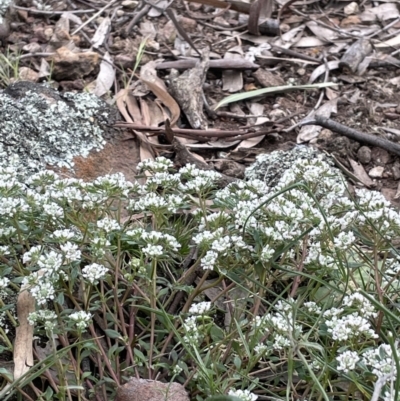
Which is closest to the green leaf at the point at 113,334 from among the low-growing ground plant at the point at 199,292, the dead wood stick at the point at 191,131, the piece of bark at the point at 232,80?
the low-growing ground plant at the point at 199,292

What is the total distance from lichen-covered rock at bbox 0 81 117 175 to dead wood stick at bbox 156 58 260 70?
55 centimetres

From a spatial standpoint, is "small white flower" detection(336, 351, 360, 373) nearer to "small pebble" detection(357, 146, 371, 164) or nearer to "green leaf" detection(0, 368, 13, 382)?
"green leaf" detection(0, 368, 13, 382)

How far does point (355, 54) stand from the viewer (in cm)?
331

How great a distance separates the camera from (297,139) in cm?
289

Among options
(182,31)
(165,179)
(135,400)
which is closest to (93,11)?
(182,31)

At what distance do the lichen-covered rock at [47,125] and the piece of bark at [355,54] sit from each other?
3.74 ft

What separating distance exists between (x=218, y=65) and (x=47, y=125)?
1.00 metres

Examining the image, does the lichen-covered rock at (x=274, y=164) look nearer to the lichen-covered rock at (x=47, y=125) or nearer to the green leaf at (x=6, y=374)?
the lichen-covered rock at (x=47, y=125)

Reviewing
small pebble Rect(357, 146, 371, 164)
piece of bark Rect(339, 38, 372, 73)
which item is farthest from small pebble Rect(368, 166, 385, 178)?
piece of bark Rect(339, 38, 372, 73)

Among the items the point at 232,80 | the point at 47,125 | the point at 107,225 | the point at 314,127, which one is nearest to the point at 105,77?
the point at 232,80

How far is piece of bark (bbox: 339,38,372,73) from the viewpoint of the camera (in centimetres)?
328

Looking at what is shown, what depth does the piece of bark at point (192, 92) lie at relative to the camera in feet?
9.63

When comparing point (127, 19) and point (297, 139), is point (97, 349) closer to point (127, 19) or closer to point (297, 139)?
point (297, 139)

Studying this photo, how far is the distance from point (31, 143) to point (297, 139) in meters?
1.05
